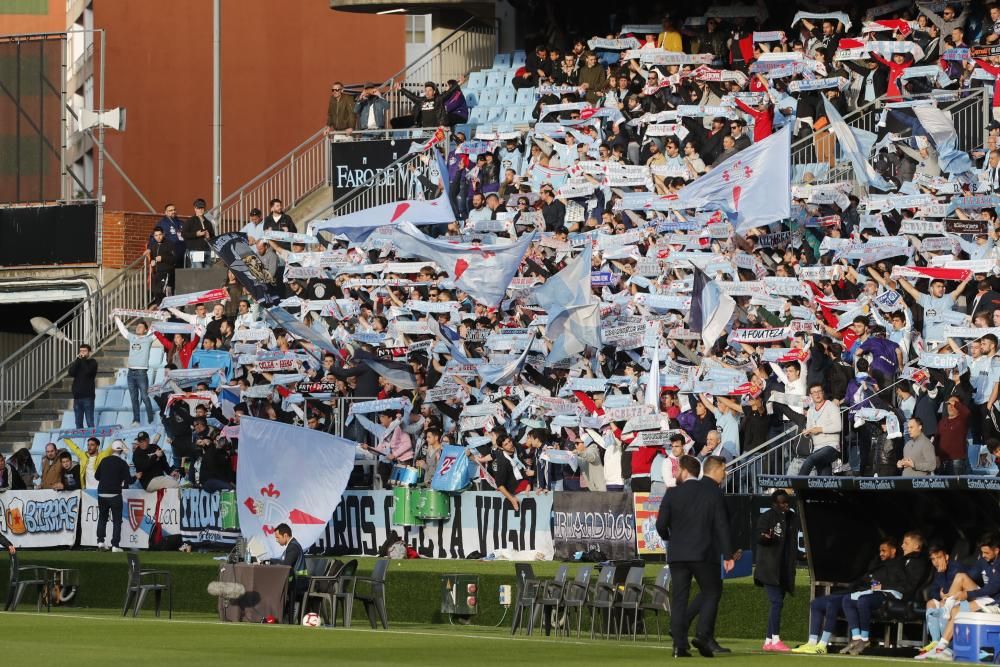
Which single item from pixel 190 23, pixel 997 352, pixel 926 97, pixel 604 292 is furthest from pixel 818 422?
pixel 190 23

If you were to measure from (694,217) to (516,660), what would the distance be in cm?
1353

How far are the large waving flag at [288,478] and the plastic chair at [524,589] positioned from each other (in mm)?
4635

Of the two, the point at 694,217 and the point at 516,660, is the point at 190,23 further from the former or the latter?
the point at 516,660

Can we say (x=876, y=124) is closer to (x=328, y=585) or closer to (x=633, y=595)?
(x=633, y=595)

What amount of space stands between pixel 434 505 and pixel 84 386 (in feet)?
31.0

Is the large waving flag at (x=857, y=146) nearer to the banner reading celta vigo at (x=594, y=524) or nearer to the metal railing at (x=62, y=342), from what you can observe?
the banner reading celta vigo at (x=594, y=524)

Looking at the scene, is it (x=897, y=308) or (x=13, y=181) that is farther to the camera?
(x=13, y=181)

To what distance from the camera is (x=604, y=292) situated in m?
29.8

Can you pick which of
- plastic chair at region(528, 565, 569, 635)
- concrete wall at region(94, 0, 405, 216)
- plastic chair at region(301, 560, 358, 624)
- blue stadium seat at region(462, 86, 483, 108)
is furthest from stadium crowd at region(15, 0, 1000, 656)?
concrete wall at region(94, 0, 405, 216)

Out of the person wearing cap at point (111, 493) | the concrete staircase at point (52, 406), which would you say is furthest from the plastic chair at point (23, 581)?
the concrete staircase at point (52, 406)

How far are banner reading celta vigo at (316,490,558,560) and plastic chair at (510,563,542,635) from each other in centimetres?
296

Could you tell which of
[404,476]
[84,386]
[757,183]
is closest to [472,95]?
[84,386]

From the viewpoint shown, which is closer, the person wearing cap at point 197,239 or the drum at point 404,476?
the drum at point 404,476

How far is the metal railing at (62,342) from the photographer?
37719 millimetres
